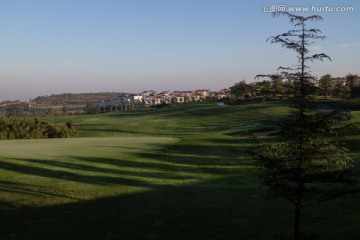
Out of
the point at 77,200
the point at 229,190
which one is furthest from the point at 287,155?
the point at 77,200

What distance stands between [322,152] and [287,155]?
0.92 metres

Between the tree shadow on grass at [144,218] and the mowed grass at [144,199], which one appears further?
the mowed grass at [144,199]

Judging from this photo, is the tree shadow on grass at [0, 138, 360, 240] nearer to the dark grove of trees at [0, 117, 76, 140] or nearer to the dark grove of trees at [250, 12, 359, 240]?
the dark grove of trees at [250, 12, 359, 240]

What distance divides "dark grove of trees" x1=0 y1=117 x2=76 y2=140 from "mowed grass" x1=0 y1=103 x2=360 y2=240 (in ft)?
108

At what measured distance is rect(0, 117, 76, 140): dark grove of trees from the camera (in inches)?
2451

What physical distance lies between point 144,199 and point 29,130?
167 feet

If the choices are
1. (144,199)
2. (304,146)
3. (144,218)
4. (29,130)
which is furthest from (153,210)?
(29,130)

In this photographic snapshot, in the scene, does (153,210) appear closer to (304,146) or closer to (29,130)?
(304,146)

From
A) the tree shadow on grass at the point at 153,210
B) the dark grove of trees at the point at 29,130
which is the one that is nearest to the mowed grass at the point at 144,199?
the tree shadow on grass at the point at 153,210

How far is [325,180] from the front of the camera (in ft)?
34.3

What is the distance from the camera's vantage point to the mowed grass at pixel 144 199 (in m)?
13.3

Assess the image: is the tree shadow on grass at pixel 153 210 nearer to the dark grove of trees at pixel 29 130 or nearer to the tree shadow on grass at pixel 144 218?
the tree shadow on grass at pixel 144 218

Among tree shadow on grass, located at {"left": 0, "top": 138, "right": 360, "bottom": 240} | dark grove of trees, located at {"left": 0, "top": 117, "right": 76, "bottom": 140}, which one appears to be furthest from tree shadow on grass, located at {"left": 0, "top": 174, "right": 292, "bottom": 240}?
dark grove of trees, located at {"left": 0, "top": 117, "right": 76, "bottom": 140}

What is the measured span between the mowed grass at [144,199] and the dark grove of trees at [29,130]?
32.9 metres
